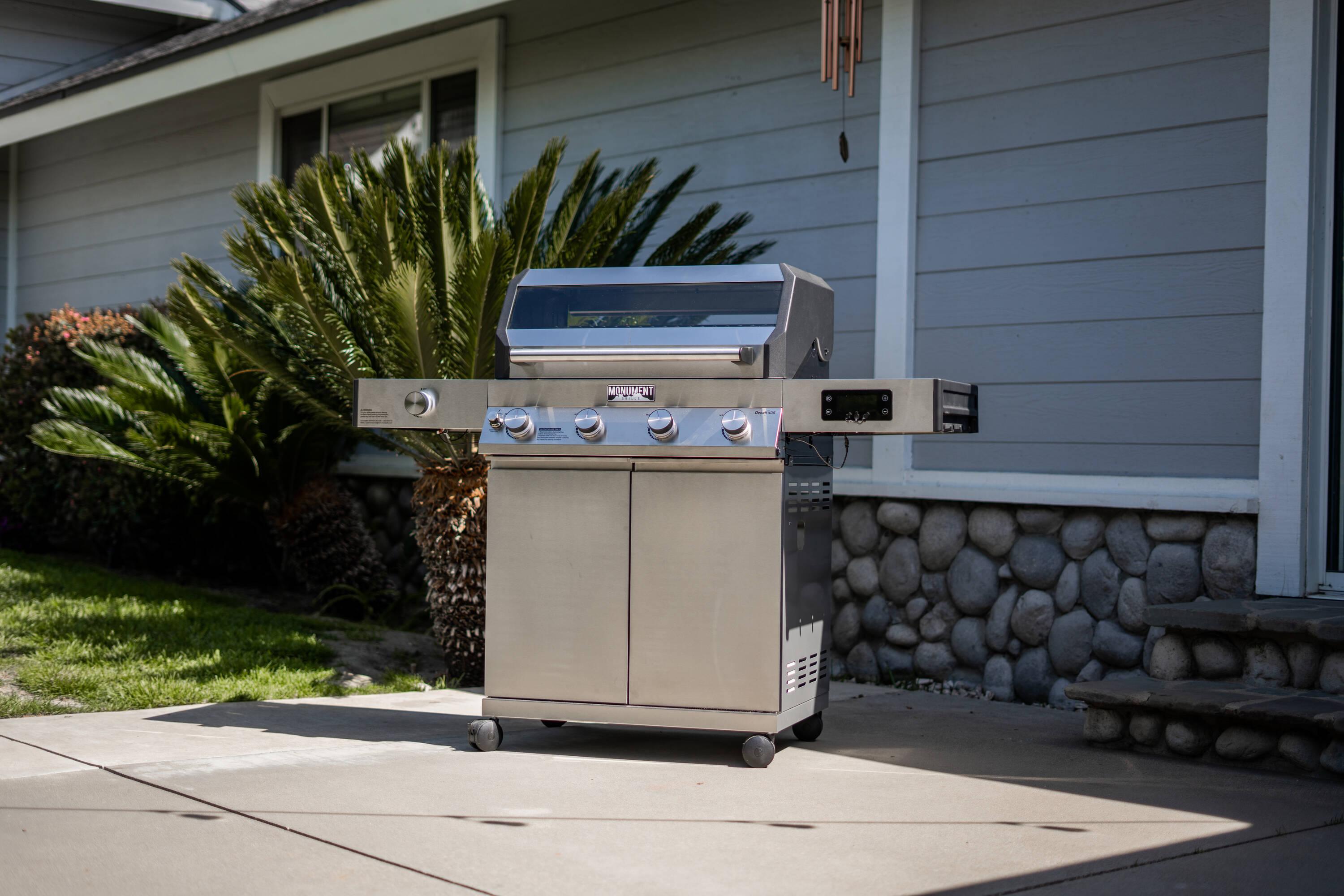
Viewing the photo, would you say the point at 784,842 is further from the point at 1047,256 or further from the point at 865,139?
the point at 865,139

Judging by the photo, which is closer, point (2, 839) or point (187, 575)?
point (2, 839)

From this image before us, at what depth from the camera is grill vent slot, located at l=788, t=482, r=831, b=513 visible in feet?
14.6

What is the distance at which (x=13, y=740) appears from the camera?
4.43 metres

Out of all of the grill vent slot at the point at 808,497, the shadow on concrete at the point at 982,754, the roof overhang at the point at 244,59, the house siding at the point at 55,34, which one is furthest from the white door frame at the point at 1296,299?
the house siding at the point at 55,34

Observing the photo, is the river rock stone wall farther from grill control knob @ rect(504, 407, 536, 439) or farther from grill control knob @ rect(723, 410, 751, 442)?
grill control knob @ rect(504, 407, 536, 439)

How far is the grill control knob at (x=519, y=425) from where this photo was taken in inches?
175

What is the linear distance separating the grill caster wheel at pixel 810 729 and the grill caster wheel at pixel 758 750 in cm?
53

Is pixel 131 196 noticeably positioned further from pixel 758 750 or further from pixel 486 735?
pixel 758 750

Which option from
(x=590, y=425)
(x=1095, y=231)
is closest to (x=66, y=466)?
(x=590, y=425)

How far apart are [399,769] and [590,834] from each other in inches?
39.5

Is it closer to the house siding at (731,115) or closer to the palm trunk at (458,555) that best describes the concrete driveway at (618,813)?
the palm trunk at (458,555)

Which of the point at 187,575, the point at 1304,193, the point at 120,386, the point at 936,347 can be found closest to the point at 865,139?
the point at 936,347


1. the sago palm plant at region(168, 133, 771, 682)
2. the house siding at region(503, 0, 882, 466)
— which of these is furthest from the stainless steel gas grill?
the house siding at region(503, 0, 882, 466)

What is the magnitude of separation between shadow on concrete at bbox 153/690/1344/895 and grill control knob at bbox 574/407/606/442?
44.5 inches
